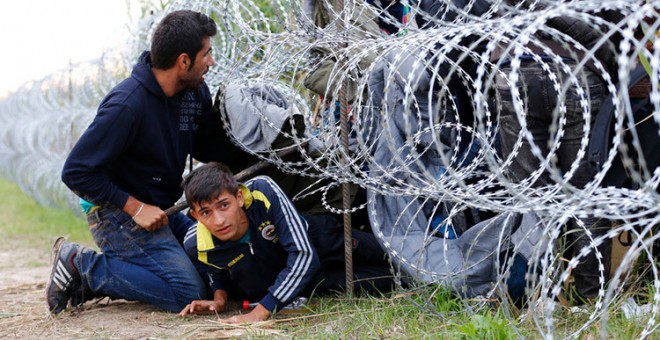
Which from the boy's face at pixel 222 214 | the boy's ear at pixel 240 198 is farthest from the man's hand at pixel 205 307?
the boy's ear at pixel 240 198

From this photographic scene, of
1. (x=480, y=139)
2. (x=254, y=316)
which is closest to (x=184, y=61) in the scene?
(x=254, y=316)

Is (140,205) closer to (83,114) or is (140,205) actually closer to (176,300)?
(176,300)

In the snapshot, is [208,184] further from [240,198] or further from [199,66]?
[199,66]

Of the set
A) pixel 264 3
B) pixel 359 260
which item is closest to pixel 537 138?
pixel 359 260

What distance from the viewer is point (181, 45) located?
472 centimetres

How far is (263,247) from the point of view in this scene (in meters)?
4.69

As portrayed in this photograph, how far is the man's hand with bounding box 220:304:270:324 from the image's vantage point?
4.40 metres

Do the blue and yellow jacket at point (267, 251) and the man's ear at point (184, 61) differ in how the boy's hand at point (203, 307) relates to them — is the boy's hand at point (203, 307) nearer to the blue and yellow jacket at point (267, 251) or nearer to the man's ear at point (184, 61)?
the blue and yellow jacket at point (267, 251)

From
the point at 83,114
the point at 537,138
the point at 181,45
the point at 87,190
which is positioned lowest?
the point at 83,114

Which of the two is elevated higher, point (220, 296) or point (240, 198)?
point (240, 198)

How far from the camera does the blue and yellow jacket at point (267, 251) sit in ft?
14.8

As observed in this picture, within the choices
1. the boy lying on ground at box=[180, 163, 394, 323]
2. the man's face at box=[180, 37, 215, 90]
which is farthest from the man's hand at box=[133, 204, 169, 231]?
the man's face at box=[180, 37, 215, 90]

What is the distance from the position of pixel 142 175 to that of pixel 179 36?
806 millimetres

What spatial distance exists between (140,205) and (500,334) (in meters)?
2.21
